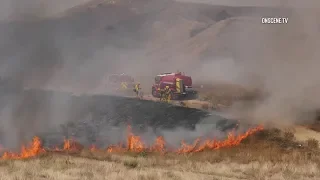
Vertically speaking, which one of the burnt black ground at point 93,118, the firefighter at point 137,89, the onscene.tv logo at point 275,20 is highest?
the onscene.tv logo at point 275,20

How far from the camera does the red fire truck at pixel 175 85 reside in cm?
3572

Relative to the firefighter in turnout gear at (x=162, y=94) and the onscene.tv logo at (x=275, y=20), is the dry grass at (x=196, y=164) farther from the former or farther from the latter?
the onscene.tv logo at (x=275, y=20)

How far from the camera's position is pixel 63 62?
3853 centimetres

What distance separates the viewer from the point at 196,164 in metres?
24.0

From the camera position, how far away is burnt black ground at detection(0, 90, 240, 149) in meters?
32.0

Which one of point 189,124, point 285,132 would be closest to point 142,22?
point 189,124

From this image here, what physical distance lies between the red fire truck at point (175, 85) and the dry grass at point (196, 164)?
8.01 meters

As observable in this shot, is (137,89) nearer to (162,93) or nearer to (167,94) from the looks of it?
(162,93)

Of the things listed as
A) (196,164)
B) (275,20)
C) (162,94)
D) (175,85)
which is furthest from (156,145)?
(275,20)

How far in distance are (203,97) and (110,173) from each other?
64.6 feet

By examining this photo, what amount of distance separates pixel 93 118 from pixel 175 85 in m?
7.94

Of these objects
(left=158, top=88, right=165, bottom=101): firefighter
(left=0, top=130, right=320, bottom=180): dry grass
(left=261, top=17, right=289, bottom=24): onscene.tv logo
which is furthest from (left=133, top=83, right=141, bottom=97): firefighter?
(left=261, top=17, right=289, bottom=24): onscene.tv logo

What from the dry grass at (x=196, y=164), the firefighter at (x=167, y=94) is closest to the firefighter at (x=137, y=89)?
the firefighter at (x=167, y=94)

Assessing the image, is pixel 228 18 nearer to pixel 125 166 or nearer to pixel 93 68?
pixel 93 68
